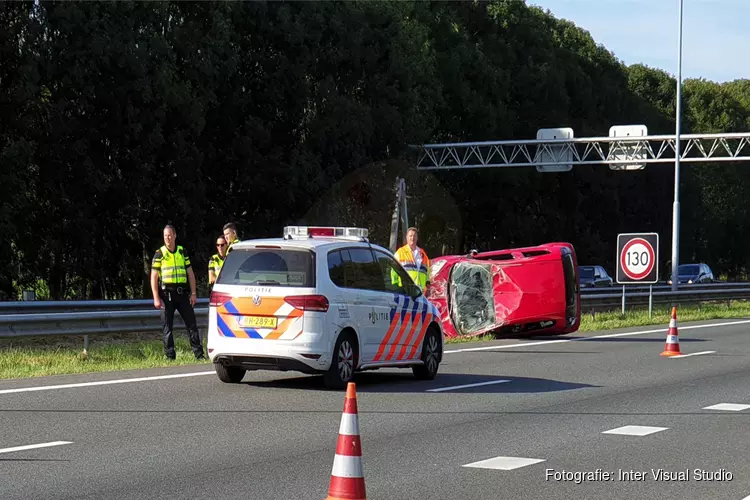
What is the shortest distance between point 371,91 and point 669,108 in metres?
42.1

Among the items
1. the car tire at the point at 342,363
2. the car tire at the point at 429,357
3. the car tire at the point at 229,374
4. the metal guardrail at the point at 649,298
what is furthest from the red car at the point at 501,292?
the car tire at the point at 342,363

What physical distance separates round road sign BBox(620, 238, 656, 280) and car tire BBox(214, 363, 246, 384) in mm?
17644

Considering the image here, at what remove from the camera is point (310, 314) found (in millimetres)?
13695

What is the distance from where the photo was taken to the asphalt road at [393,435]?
328 inches

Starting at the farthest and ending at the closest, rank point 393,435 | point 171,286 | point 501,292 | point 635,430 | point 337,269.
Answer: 1. point 501,292
2. point 171,286
3. point 337,269
4. point 635,430
5. point 393,435

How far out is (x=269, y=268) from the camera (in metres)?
14.1

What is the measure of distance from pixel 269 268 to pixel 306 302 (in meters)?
0.68

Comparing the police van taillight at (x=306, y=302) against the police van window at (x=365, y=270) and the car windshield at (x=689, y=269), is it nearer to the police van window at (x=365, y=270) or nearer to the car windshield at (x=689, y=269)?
the police van window at (x=365, y=270)

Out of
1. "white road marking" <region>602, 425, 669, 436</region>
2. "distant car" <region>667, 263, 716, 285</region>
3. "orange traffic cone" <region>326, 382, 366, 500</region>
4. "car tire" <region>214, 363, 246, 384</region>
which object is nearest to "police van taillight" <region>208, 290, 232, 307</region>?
"car tire" <region>214, 363, 246, 384</region>

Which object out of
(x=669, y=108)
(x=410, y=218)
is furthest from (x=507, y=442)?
(x=669, y=108)

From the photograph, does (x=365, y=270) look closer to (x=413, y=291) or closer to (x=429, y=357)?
(x=413, y=291)

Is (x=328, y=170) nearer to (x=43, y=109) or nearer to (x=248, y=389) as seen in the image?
(x=43, y=109)

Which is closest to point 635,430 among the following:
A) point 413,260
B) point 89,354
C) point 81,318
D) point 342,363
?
point 342,363

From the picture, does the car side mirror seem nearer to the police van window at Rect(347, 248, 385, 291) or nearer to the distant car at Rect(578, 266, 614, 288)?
the police van window at Rect(347, 248, 385, 291)
